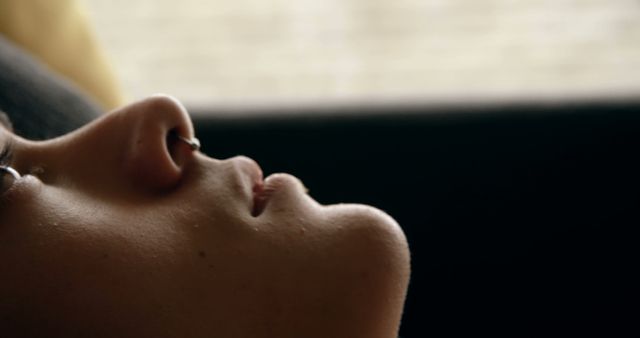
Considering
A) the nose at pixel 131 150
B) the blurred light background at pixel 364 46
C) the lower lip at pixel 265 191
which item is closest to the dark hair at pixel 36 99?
the nose at pixel 131 150

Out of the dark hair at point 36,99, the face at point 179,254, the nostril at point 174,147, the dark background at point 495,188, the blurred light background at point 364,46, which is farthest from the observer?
the blurred light background at point 364,46

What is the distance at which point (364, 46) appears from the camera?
66.2 inches

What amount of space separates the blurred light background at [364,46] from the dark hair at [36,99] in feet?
1.80

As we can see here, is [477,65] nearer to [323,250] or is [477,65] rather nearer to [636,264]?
[636,264]

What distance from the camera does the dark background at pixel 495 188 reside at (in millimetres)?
1101

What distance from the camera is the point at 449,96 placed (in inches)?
44.7

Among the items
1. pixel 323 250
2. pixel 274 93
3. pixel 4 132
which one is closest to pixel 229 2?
pixel 274 93

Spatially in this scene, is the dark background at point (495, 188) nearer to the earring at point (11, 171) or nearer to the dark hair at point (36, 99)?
the dark hair at point (36, 99)

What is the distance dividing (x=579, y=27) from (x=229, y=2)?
0.78 meters

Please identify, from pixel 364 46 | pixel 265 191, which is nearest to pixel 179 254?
pixel 265 191

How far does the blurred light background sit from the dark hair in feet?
1.80

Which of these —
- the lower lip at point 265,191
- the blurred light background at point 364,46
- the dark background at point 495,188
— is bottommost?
the lower lip at point 265,191

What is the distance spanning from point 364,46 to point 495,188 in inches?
25.2

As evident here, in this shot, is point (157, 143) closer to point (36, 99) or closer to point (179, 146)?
point (179, 146)
